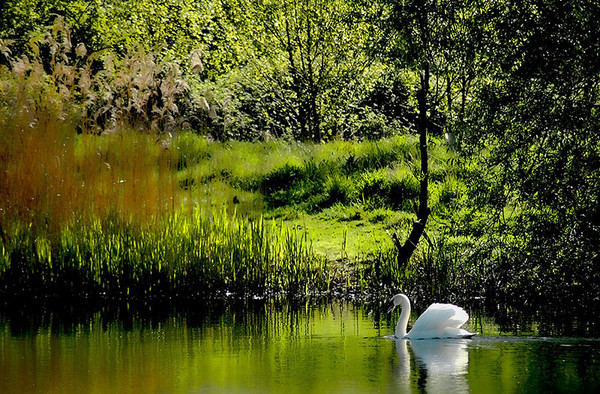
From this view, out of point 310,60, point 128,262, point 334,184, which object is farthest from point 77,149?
point 310,60

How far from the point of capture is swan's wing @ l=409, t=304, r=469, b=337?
7.67 m

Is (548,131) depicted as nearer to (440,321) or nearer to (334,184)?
(440,321)

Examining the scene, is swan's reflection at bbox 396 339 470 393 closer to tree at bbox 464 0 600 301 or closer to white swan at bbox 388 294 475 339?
white swan at bbox 388 294 475 339

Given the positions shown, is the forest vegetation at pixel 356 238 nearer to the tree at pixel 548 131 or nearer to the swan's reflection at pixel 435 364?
the tree at pixel 548 131

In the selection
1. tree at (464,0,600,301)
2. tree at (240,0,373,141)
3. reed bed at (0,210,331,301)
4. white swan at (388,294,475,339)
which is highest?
tree at (240,0,373,141)

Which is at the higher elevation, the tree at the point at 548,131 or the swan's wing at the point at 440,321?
the tree at the point at 548,131

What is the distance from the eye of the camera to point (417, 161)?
15.9m

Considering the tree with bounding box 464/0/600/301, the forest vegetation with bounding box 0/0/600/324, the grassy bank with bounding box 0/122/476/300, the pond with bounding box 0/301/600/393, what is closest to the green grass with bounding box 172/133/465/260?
the forest vegetation with bounding box 0/0/600/324

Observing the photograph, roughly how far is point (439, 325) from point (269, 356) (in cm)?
169

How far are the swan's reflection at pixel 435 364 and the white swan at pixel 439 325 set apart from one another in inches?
2.4

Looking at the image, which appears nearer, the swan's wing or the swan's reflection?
the swan's reflection

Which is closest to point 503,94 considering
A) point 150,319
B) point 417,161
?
point 150,319

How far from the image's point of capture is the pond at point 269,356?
19.6 feet

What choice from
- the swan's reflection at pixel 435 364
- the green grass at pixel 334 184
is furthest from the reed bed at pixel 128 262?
the swan's reflection at pixel 435 364
